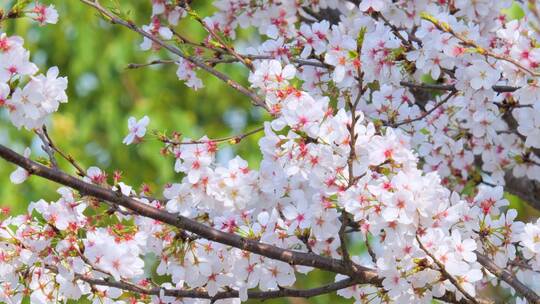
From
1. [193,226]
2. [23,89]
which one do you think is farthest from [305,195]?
[23,89]

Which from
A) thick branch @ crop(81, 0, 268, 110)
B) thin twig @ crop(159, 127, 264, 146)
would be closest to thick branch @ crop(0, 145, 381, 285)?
thin twig @ crop(159, 127, 264, 146)

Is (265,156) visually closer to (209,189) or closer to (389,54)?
(209,189)

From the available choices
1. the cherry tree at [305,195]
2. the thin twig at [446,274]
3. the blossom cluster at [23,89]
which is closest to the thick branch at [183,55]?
the cherry tree at [305,195]

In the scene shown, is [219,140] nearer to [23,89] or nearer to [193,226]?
[193,226]

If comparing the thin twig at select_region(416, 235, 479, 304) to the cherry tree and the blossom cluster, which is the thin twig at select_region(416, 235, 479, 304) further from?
the blossom cluster

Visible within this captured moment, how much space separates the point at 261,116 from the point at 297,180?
606 cm

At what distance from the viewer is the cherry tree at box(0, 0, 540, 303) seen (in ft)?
8.29

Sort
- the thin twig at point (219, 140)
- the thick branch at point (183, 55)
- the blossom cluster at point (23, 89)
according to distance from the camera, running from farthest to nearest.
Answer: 1. the thick branch at point (183, 55)
2. the thin twig at point (219, 140)
3. the blossom cluster at point (23, 89)

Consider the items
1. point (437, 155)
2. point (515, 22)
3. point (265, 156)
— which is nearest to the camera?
point (265, 156)

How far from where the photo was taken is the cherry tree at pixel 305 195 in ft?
8.29

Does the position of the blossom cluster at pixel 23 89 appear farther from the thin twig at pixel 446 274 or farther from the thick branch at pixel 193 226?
the thin twig at pixel 446 274

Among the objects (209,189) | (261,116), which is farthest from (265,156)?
(261,116)

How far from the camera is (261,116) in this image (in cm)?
898

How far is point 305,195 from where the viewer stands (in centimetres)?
297
